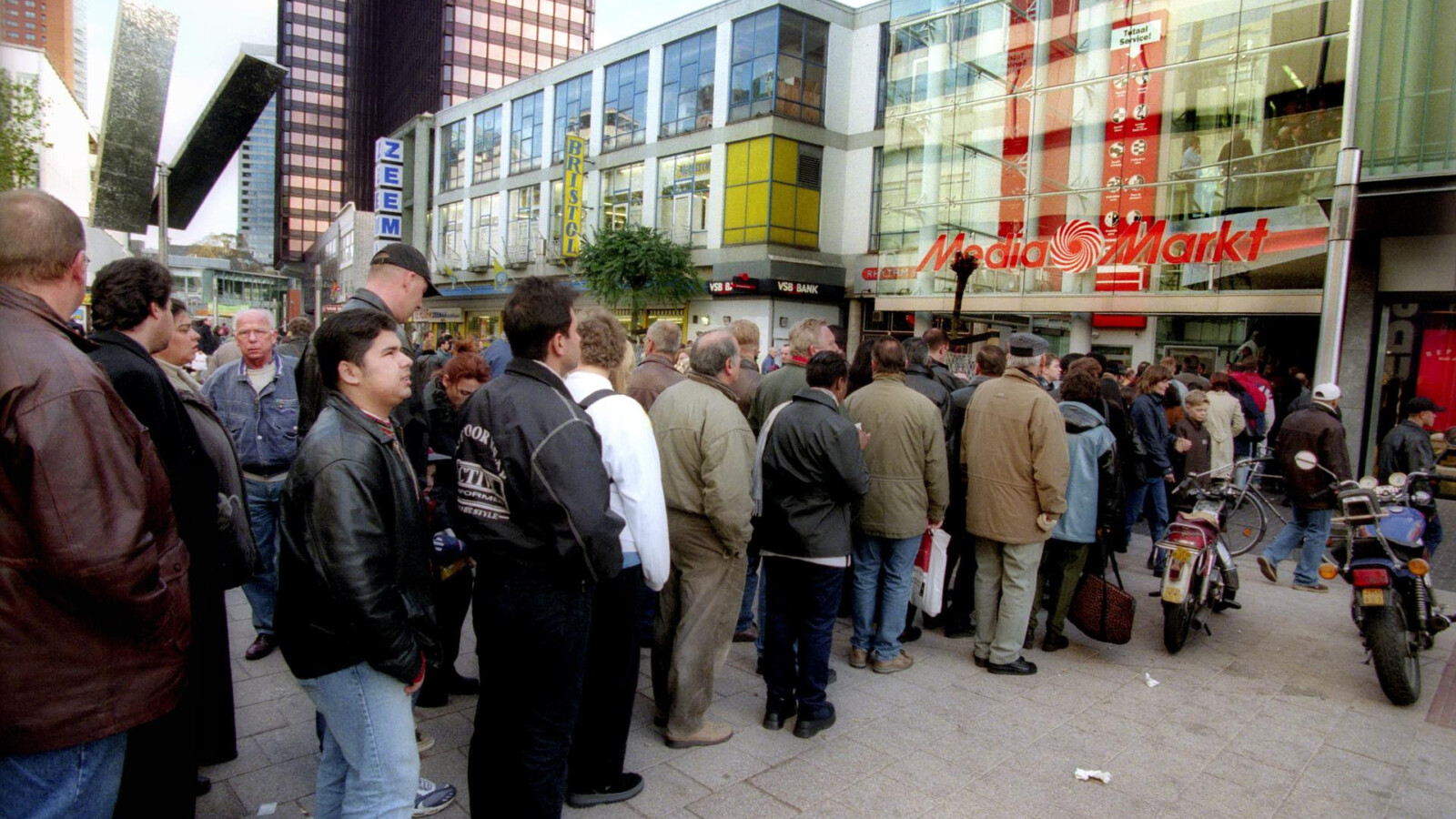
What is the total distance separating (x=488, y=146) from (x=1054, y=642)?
41.4 metres

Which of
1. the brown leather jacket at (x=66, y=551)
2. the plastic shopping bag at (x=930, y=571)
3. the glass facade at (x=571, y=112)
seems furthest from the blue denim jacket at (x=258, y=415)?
the glass facade at (x=571, y=112)

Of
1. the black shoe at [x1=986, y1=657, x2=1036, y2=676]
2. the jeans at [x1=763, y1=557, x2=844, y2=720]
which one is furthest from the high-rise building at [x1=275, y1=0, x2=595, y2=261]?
the jeans at [x1=763, y1=557, x2=844, y2=720]

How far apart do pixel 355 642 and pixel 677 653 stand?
1882mm

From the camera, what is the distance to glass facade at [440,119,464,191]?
143ft

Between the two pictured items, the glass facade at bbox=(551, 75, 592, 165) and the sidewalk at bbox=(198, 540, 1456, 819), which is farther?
the glass facade at bbox=(551, 75, 592, 165)

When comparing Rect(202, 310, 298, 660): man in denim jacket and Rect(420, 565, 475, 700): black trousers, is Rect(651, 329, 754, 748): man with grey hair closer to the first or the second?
Rect(420, 565, 475, 700): black trousers

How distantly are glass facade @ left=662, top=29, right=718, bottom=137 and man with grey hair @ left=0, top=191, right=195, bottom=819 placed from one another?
2775 centimetres

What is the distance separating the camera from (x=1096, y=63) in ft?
62.3

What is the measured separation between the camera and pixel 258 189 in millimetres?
140000

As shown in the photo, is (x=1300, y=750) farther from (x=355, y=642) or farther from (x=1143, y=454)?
(x=355, y=642)

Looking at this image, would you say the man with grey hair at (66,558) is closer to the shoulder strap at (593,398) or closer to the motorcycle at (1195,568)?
the shoulder strap at (593,398)

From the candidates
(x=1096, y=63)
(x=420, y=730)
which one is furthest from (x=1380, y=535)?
(x=1096, y=63)

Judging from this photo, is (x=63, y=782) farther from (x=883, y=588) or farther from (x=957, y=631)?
(x=957, y=631)

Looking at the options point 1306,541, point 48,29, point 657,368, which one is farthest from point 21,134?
point 1306,541
